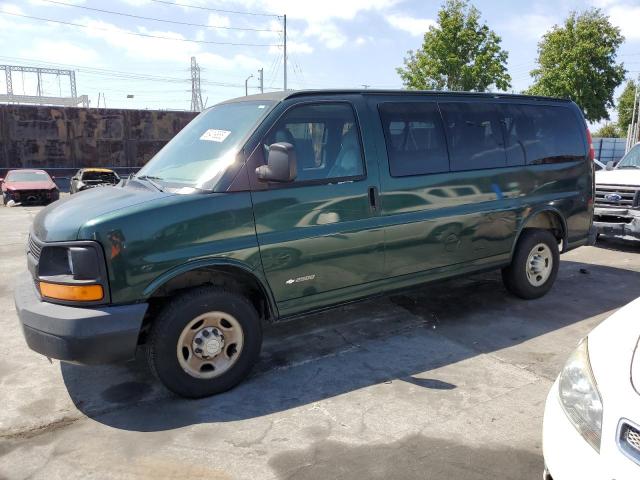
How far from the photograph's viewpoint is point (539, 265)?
586 centimetres

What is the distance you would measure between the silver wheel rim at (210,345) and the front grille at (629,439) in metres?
2.55

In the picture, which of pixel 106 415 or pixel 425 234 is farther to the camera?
pixel 425 234

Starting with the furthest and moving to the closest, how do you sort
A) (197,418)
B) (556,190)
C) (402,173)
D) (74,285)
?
(556,190), (402,173), (197,418), (74,285)

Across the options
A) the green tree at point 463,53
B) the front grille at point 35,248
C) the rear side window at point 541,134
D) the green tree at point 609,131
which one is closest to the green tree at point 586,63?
the green tree at point 463,53

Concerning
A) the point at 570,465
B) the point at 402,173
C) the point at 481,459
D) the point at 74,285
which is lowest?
the point at 481,459

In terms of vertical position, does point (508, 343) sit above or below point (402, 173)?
below

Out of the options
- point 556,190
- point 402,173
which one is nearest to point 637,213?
point 556,190

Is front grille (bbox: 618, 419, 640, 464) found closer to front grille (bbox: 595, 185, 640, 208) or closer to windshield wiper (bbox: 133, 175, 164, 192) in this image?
windshield wiper (bbox: 133, 175, 164, 192)

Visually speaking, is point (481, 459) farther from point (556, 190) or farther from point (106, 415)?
point (556, 190)

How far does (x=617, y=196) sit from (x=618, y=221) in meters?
0.41

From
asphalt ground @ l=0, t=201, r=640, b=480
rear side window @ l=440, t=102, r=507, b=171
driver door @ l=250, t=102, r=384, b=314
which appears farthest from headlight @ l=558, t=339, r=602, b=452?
rear side window @ l=440, t=102, r=507, b=171

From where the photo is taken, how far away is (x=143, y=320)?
11.6 ft

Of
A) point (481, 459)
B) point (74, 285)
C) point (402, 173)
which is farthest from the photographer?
point (402, 173)

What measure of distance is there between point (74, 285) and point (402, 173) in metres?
2.75
